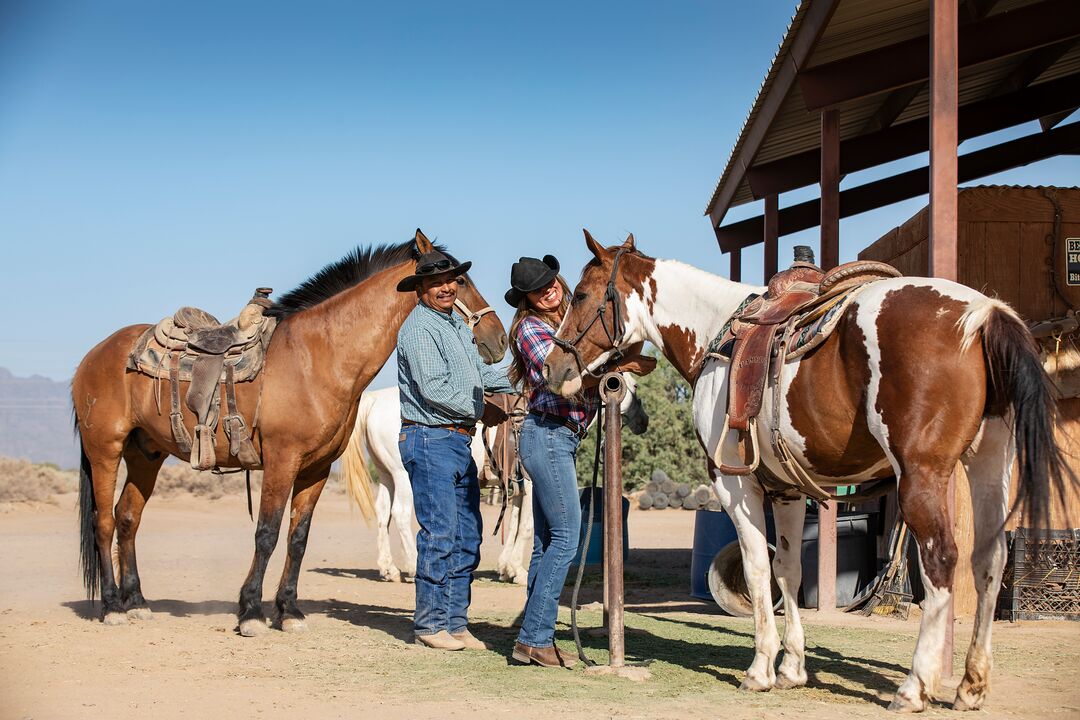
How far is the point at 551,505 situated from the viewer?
5.26 meters

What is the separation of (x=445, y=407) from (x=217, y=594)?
406 centimetres

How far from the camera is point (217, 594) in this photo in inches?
345

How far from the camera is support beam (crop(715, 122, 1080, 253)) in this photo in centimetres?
1095

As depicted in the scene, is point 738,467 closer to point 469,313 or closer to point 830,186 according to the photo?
point 469,313

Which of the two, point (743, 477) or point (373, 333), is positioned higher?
point (373, 333)

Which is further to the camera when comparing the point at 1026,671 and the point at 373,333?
the point at 373,333

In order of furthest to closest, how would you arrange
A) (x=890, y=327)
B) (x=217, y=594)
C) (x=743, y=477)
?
(x=217, y=594) → (x=743, y=477) → (x=890, y=327)

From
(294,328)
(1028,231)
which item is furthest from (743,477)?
(1028,231)

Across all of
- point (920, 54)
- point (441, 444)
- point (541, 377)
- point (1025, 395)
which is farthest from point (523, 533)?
point (1025, 395)

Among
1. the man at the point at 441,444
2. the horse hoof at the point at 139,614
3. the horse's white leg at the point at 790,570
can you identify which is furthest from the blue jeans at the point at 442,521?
the horse hoof at the point at 139,614

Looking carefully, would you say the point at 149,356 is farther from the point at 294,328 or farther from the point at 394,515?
the point at 394,515

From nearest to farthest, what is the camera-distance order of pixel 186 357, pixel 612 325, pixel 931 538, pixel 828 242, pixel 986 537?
pixel 931 538 → pixel 986 537 → pixel 612 325 → pixel 186 357 → pixel 828 242

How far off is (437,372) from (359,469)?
17.8 ft

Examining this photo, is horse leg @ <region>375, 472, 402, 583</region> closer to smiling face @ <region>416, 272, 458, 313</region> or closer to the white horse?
the white horse
